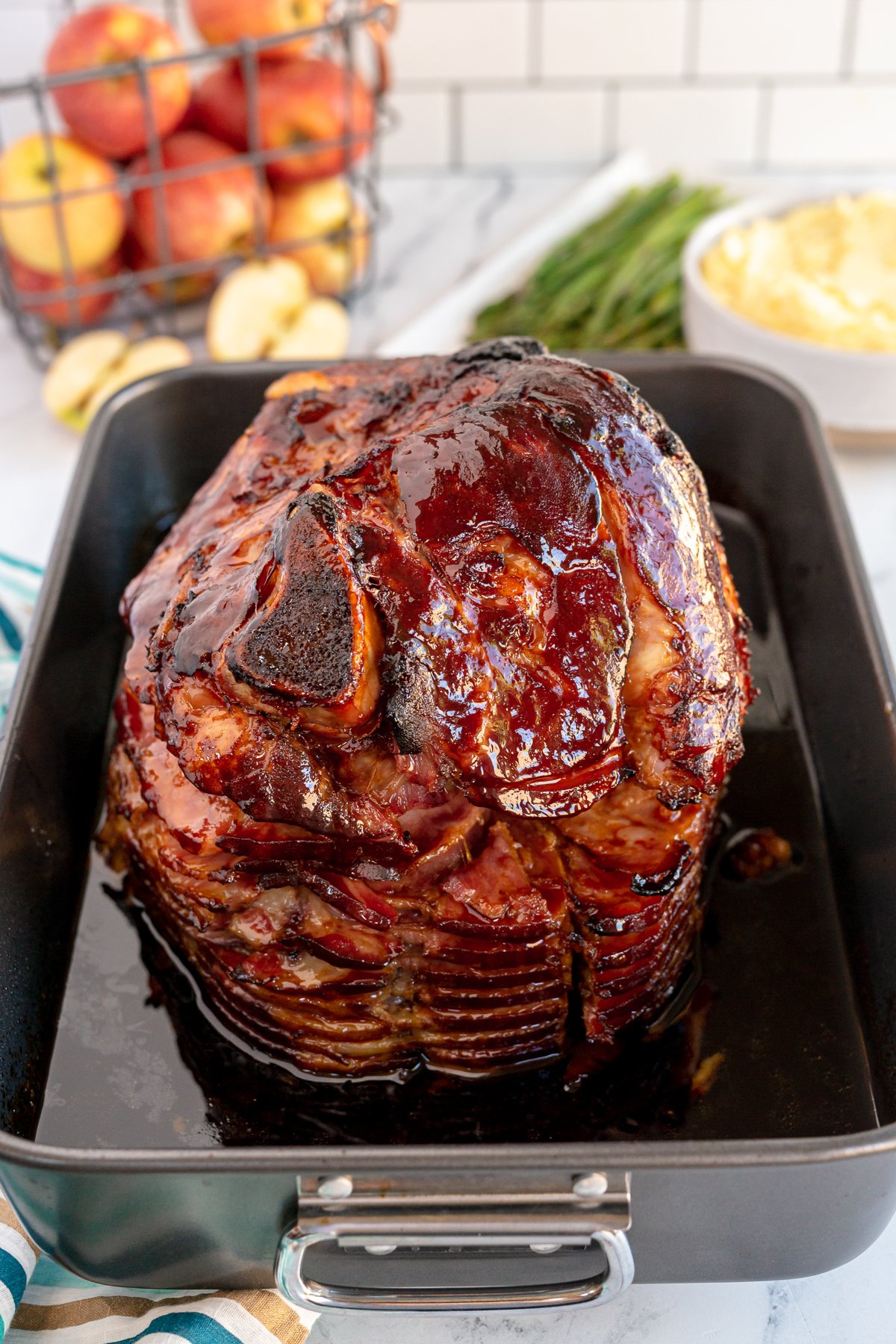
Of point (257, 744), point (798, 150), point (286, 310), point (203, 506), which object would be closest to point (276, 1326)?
point (257, 744)

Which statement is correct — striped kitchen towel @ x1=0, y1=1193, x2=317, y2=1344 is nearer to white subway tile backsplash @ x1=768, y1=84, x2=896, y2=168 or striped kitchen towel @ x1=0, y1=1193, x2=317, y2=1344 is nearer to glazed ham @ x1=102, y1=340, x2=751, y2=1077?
glazed ham @ x1=102, y1=340, x2=751, y2=1077

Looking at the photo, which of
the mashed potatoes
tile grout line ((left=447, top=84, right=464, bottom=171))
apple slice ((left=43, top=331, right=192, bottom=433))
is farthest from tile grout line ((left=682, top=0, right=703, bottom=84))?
→ apple slice ((left=43, top=331, right=192, bottom=433))

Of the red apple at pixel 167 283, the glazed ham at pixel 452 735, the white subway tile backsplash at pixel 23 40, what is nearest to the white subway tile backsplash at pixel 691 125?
the red apple at pixel 167 283

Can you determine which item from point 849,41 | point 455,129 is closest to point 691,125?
point 849,41

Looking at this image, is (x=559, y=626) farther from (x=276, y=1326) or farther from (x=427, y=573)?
(x=276, y=1326)

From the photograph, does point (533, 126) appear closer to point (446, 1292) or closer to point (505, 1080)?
point (505, 1080)

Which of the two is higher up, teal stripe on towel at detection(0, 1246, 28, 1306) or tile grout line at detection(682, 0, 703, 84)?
tile grout line at detection(682, 0, 703, 84)
